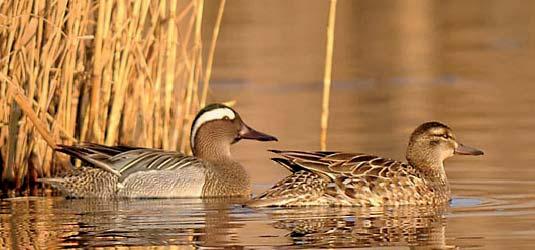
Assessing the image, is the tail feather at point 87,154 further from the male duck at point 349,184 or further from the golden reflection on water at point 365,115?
the male duck at point 349,184

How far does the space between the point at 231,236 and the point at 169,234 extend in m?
0.38

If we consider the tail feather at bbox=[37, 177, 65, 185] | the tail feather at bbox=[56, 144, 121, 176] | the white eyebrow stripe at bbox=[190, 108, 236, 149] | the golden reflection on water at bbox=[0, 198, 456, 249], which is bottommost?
the golden reflection on water at bbox=[0, 198, 456, 249]

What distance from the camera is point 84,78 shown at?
40.6ft

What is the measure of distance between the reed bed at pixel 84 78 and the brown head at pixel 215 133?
0.31 meters

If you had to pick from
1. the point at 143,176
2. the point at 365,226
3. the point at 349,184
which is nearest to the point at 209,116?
the point at 143,176

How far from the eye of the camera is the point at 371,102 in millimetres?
17562

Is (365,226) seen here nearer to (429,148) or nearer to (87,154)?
(429,148)

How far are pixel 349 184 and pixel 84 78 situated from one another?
2.33 m

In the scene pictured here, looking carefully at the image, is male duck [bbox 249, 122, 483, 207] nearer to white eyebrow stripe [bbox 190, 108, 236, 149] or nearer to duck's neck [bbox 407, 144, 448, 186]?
duck's neck [bbox 407, 144, 448, 186]

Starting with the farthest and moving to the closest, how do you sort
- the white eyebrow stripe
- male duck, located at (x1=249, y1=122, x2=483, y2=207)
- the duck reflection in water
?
the white eyebrow stripe
male duck, located at (x1=249, y1=122, x2=483, y2=207)
the duck reflection in water

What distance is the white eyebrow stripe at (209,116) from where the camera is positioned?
12.4m

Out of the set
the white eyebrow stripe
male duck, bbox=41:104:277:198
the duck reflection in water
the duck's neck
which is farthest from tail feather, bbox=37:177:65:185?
the duck's neck

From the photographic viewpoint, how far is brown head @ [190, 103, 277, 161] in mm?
12391

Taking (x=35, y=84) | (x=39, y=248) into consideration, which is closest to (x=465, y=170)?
(x=35, y=84)
